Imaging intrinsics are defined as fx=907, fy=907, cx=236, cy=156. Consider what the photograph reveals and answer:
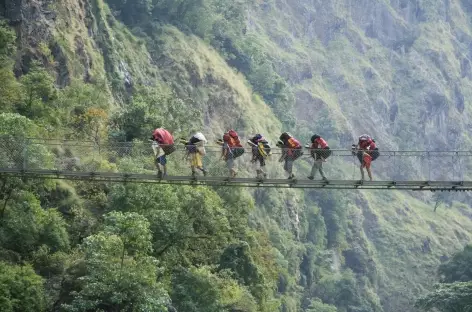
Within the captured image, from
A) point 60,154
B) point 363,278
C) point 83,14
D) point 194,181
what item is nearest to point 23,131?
point 60,154

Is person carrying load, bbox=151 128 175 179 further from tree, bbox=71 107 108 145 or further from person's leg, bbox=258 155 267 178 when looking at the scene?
tree, bbox=71 107 108 145

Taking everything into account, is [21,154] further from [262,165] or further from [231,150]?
[262,165]

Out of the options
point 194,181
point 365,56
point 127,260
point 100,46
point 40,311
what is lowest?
point 40,311

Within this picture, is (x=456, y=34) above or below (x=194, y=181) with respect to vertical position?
above

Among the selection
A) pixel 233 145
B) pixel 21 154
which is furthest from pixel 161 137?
pixel 21 154

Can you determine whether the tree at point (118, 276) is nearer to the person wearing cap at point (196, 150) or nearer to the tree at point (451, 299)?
the person wearing cap at point (196, 150)

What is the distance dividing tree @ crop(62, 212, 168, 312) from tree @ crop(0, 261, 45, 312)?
3.09ft

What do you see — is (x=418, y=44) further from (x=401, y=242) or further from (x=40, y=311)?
(x=40, y=311)

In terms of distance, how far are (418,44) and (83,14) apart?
284 ft

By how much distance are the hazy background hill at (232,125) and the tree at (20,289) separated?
0.28ft

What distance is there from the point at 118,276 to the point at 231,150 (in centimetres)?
572

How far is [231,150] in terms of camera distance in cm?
2533

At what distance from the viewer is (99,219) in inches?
1367

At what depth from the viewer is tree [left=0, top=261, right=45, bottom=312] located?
26.0 m
